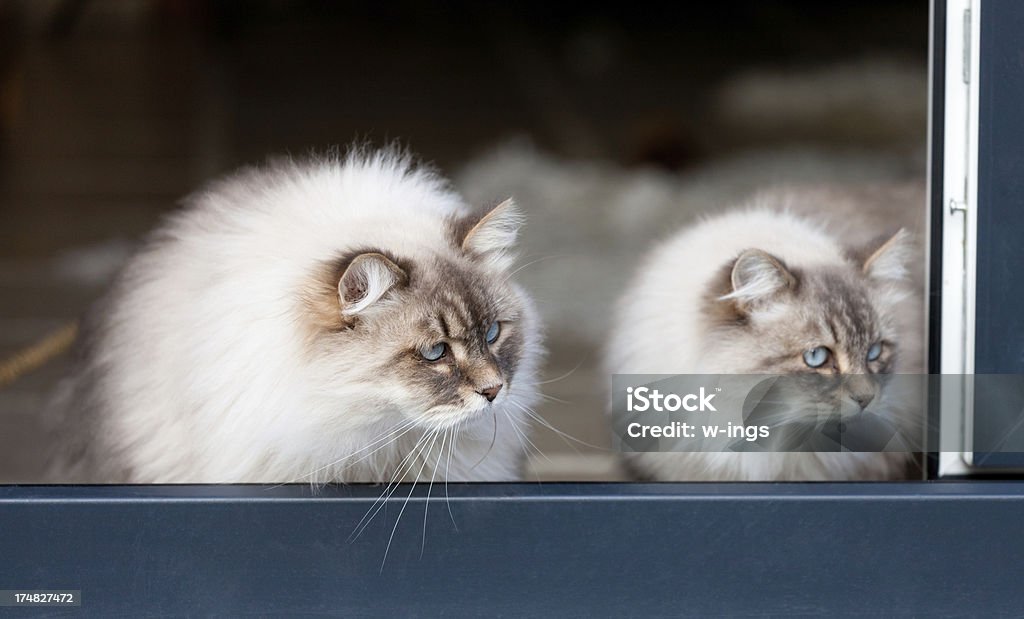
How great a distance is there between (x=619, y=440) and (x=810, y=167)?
915 millimetres

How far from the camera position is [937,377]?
9.25 feet

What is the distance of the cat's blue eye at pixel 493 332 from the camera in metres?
2.61

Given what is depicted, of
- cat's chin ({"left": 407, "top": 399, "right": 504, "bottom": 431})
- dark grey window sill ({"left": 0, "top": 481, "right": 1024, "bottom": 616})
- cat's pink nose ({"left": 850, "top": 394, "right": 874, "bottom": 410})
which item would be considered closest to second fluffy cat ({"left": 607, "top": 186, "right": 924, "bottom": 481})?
cat's pink nose ({"left": 850, "top": 394, "right": 874, "bottom": 410})

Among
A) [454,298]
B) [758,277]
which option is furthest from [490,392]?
[758,277]

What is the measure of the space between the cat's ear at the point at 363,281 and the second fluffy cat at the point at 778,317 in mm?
738

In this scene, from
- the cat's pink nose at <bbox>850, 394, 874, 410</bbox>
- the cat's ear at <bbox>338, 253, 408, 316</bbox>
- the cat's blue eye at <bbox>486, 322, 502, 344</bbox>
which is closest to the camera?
the cat's ear at <bbox>338, 253, 408, 316</bbox>

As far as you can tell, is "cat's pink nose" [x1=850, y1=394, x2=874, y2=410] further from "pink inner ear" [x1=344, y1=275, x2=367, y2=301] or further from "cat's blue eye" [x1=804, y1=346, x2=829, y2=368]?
"pink inner ear" [x1=344, y1=275, x2=367, y2=301]

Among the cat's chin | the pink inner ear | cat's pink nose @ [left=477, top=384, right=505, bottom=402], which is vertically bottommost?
the cat's chin

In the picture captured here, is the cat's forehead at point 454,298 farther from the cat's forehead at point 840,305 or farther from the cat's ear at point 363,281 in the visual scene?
the cat's forehead at point 840,305

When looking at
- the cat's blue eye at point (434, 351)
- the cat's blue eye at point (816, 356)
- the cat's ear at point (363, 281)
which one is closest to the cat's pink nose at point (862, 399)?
the cat's blue eye at point (816, 356)

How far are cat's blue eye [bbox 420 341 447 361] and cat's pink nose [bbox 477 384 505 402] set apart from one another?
0.13m

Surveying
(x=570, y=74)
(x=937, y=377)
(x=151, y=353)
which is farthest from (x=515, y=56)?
(x=937, y=377)

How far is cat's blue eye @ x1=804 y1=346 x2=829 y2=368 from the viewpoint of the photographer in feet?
9.23

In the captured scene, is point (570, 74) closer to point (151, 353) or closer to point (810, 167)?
point (810, 167)
